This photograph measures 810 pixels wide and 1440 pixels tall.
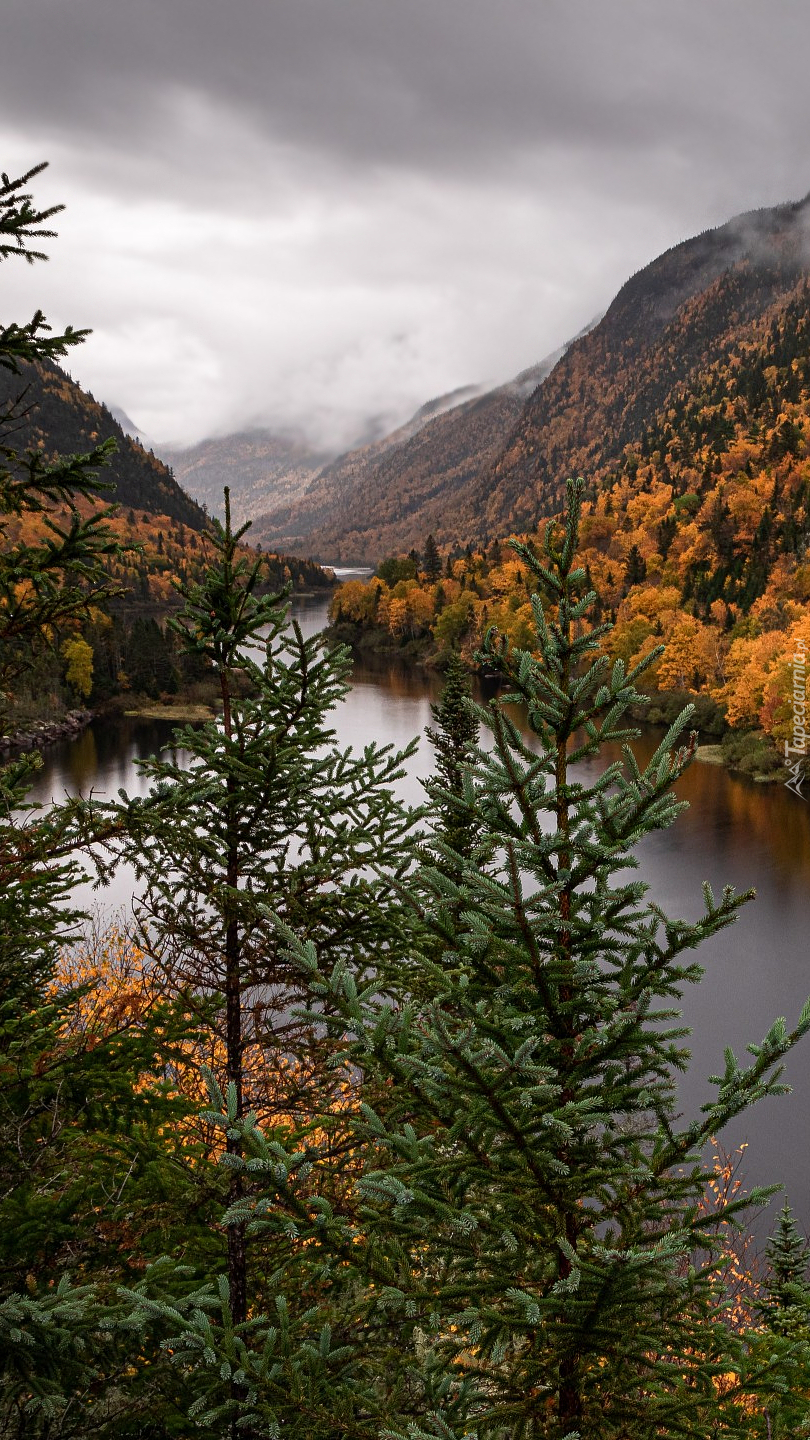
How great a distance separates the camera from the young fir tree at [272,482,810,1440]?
4715mm

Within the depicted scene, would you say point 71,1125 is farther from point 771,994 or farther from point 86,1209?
point 771,994

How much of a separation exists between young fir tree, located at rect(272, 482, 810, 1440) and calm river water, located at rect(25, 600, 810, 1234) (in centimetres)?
982

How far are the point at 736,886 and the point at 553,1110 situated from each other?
47308 millimetres

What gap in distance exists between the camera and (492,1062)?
194 inches

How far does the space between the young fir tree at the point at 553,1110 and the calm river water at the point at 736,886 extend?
9821 mm

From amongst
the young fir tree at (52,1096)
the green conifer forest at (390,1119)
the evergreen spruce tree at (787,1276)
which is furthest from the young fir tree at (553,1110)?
the evergreen spruce tree at (787,1276)

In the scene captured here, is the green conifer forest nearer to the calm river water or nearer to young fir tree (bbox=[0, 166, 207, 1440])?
young fir tree (bbox=[0, 166, 207, 1440])

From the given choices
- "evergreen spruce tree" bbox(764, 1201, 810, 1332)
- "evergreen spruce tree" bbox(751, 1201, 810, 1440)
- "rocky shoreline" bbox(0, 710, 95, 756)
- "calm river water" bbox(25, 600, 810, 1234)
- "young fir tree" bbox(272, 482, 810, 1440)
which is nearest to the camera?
"young fir tree" bbox(272, 482, 810, 1440)

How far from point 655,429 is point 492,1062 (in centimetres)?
17644

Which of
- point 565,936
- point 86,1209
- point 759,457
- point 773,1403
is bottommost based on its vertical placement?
point 773,1403

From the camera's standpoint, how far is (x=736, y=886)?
159 feet

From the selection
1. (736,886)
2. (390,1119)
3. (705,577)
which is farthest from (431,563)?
(390,1119)

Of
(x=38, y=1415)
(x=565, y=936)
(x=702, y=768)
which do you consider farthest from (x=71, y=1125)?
(x=702, y=768)

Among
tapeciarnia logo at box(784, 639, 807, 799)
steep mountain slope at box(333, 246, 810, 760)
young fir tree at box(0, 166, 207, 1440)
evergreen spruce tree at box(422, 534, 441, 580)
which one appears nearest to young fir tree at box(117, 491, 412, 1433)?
young fir tree at box(0, 166, 207, 1440)
